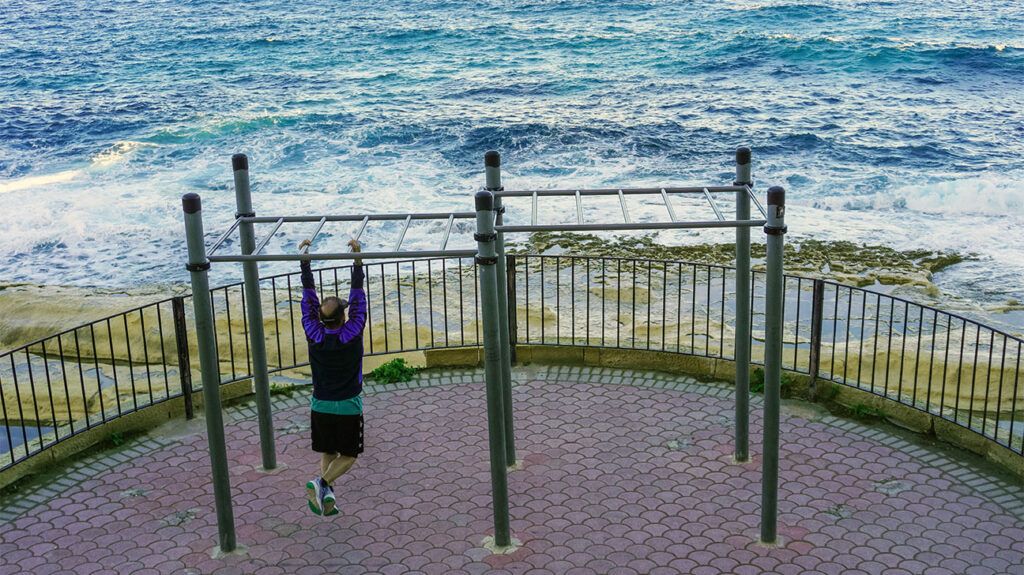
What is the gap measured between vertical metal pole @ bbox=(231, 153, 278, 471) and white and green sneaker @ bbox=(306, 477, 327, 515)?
1.09 m

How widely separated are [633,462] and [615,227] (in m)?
2.66

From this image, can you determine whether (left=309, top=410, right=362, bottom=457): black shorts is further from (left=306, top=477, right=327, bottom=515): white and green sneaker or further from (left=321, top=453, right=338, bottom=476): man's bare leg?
(left=306, top=477, right=327, bottom=515): white and green sneaker

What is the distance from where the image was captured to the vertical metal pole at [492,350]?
6.64 meters

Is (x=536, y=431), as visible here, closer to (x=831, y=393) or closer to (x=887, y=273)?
(x=831, y=393)

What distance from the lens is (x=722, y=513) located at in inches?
301

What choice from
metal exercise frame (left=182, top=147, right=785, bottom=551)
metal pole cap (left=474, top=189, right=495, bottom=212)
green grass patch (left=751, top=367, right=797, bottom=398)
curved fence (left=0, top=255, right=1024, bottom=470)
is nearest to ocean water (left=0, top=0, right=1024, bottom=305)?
curved fence (left=0, top=255, right=1024, bottom=470)

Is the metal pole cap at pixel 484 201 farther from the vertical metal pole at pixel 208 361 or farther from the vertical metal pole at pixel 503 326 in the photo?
the vertical metal pole at pixel 208 361

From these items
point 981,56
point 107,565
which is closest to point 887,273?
point 107,565

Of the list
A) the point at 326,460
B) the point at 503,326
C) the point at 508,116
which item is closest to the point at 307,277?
the point at 326,460

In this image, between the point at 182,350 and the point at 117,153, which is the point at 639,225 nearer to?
the point at 182,350

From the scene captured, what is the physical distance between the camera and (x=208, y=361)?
279 inches

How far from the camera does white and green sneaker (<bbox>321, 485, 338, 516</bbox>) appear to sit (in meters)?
7.50

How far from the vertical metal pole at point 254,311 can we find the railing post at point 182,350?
1.16 meters

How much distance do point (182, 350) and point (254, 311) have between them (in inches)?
58.2
